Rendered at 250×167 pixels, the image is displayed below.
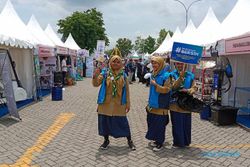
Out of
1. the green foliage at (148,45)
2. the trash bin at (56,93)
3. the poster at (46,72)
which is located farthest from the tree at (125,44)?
the trash bin at (56,93)

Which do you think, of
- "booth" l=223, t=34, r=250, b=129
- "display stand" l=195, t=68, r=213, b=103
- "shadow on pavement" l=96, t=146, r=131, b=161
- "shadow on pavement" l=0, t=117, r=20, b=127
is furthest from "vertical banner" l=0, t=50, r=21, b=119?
"booth" l=223, t=34, r=250, b=129

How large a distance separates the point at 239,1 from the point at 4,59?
7.15 m

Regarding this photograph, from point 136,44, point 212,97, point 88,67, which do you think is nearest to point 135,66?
point 88,67

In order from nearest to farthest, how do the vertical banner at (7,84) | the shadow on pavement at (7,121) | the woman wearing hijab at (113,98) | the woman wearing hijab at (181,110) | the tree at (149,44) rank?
1. the woman wearing hijab at (113,98)
2. the woman wearing hijab at (181,110)
3. the shadow on pavement at (7,121)
4. the vertical banner at (7,84)
5. the tree at (149,44)

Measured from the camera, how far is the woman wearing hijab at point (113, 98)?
18.2ft

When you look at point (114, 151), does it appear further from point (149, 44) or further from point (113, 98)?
point (149, 44)

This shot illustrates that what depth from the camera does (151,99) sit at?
18.4 feet

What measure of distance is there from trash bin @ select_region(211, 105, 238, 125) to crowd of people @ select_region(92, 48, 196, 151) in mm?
2573

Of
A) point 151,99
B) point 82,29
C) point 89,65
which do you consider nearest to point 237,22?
point 151,99

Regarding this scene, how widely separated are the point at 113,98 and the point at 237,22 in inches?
A: 196

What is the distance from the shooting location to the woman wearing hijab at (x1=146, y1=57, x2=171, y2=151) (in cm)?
546

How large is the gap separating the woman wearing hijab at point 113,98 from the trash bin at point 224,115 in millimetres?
3351

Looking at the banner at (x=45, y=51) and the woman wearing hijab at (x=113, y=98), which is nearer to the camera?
the woman wearing hijab at (x=113, y=98)

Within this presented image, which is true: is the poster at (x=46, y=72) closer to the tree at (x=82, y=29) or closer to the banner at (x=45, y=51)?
the banner at (x=45, y=51)
